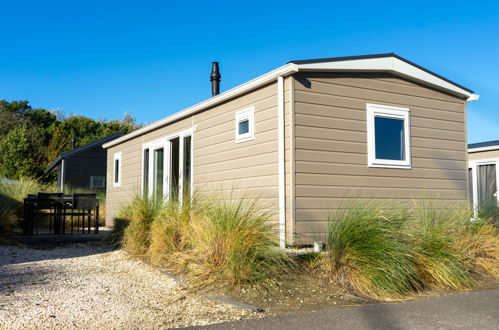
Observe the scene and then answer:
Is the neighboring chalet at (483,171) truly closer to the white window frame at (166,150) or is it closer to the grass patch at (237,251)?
the white window frame at (166,150)

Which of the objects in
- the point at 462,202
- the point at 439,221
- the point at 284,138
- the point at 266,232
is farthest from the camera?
the point at 462,202

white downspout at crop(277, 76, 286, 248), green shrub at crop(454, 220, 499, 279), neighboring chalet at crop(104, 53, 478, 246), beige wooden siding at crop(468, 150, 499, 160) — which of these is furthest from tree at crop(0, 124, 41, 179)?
green shrub at crop(454, 220, 499, 279)

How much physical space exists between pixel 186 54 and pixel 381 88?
726 cm

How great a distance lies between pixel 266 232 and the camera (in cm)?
509

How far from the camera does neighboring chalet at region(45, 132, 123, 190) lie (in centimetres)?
2144

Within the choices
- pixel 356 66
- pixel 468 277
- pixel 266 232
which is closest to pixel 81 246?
pixel 266 232

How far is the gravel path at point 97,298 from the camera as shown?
152 inches

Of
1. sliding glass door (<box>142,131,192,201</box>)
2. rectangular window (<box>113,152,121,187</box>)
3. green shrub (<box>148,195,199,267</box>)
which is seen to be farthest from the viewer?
rectangular window (<box>113,152,121,187</box>)

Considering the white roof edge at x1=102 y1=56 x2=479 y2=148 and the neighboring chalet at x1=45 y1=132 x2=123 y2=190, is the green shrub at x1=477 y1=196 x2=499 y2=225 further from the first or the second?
the neighboring chalet at x1=45 y1=132 x2=123 y2=190

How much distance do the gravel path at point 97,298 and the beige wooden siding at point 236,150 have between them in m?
1.82

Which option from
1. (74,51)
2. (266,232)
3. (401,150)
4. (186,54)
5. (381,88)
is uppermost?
(74,51)

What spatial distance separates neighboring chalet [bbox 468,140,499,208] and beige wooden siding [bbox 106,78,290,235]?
745cm

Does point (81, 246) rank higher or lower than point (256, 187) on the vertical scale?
lower

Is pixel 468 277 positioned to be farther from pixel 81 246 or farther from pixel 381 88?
pixel 81 246
